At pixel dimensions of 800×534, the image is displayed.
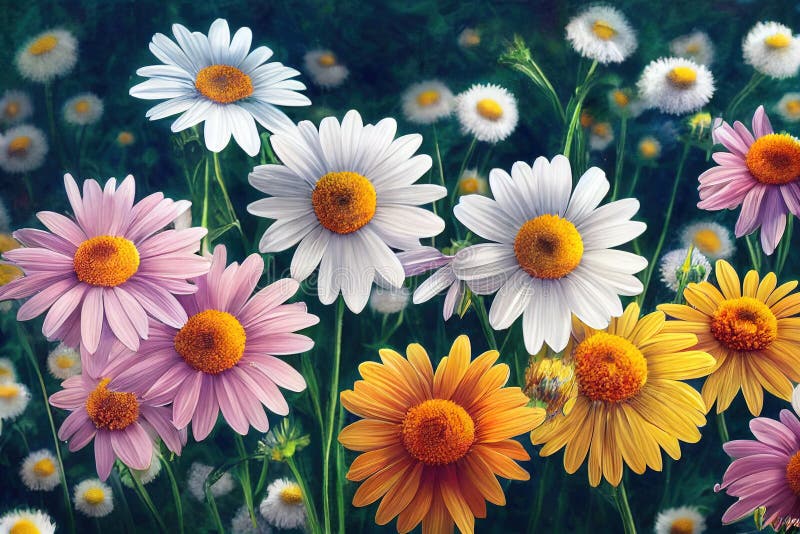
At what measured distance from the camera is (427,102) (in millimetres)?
778

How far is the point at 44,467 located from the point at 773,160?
2.91ft

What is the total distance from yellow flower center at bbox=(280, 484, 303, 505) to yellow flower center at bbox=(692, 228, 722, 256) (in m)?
0.52

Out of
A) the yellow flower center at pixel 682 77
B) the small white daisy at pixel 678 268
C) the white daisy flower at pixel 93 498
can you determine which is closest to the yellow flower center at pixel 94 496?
the white daisy flower at pixel 93 498

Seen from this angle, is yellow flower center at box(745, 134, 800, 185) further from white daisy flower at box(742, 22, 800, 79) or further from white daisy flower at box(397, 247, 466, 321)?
white daisy flower at box(397, 247, 466, 321)

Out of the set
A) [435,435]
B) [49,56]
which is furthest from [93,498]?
Result: [49,56]

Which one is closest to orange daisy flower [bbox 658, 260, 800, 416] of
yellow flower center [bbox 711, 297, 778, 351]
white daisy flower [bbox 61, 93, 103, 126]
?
yellow flower center [bbox 711, 297, 778, 351]

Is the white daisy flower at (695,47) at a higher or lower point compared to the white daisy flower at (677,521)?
higher

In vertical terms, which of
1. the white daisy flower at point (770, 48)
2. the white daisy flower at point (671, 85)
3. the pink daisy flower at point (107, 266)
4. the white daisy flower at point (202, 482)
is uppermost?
the white daisy flower at point (770, 48)

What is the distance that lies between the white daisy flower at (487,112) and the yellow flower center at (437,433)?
30cm

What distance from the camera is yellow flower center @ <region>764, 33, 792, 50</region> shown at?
0.81m

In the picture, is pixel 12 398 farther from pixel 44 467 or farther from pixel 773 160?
pixel 773 160

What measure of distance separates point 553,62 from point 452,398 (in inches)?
15.4

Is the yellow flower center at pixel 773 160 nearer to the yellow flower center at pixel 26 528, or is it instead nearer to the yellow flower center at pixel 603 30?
the yellow flower center at pixel 603 30

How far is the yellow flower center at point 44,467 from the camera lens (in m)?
0.77
